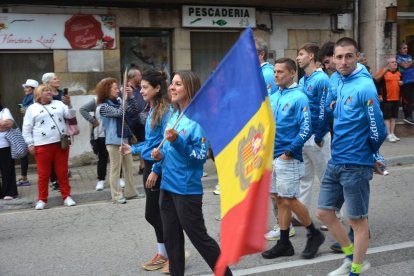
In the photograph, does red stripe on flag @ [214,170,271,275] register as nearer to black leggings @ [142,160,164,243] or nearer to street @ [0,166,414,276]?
black leggings @ [142,160,164,243]

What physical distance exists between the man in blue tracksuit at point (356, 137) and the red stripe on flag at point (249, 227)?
1.74m

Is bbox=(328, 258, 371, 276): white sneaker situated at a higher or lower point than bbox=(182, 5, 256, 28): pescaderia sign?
lower

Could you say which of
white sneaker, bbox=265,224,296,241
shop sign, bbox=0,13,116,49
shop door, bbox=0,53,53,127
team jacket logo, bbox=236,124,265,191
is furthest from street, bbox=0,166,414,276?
shop sign, bbox=0,13,116,49

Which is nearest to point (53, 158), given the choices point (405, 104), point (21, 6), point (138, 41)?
point (21, 6)

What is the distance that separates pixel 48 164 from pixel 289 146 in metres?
4.00

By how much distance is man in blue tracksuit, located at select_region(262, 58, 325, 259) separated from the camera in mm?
4562

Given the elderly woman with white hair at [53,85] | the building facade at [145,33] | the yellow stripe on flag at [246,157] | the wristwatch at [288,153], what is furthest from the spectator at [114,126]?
the yellow stripe on flag at [246,157]

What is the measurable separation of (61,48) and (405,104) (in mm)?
8225

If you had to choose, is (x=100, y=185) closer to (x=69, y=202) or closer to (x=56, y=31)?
(x=69, y=202)

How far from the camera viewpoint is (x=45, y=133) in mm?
7133

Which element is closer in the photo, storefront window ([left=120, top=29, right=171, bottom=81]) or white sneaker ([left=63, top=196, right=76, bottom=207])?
white sneaker ([left=63, top=196, right=76, bottom=207])

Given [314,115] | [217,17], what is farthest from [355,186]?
[217,17]

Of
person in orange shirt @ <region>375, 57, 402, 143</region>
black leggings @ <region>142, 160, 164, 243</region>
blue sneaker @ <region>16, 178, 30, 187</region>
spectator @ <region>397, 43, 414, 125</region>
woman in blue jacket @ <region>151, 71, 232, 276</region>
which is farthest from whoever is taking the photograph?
spectator @ <region>397, 43, 414, 125</region>

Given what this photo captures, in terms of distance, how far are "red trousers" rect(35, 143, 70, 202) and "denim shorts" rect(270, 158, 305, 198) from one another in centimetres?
378
